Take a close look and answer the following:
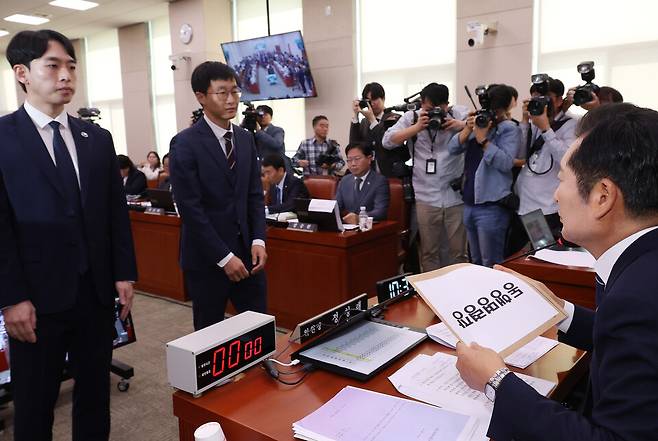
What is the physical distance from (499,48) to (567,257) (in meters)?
3.50

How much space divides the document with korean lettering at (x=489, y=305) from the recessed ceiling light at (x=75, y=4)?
25.0 ft

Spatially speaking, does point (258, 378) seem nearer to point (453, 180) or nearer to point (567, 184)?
point (567, 184)

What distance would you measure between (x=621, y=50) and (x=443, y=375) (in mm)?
4501

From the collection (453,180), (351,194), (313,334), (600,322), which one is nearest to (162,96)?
(351,194)

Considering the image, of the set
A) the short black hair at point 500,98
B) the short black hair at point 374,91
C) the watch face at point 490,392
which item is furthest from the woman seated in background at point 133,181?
the watch face at point 490,392

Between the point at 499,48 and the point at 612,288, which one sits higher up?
the point at 499,48

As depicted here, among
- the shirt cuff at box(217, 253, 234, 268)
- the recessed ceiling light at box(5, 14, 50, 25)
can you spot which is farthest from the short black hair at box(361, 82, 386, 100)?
the recessed ceiling light at box(5, 14, 50, 25)

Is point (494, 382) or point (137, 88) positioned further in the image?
point (137, 88)

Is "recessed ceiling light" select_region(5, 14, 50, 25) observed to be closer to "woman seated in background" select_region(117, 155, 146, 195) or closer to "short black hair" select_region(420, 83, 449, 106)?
"woman seated in background" select_region(117, 155, 146, 195)

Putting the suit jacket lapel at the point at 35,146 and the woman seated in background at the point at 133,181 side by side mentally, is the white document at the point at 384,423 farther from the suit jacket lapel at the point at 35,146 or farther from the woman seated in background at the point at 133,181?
the woman seated in background at the point at 133,181

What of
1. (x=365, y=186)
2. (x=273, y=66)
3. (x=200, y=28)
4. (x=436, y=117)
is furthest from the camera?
(x=200, y=28)

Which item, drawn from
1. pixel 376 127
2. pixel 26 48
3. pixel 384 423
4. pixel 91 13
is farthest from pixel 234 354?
pixel 91 13

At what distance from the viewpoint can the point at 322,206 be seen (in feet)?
9.80

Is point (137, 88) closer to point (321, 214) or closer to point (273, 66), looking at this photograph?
point (273, 66)
